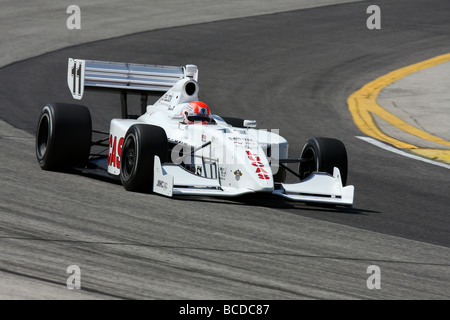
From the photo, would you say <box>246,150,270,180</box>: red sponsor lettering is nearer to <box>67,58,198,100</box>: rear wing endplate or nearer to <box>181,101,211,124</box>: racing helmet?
<box>181,101,211,124</box>: racing helmet

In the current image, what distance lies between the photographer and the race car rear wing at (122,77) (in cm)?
1117

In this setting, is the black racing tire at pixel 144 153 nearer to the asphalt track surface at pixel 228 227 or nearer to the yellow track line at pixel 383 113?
the asphalt track surface at pixel 228 227

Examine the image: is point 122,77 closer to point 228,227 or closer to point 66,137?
point 66,137

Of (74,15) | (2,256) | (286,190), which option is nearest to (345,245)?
(286,190)

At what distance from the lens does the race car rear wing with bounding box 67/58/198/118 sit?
440 inches

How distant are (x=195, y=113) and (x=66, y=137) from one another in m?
1.52

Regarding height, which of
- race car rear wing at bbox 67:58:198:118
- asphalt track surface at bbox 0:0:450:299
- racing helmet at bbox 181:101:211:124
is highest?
race car rear wing at bbox 67:58:198:118

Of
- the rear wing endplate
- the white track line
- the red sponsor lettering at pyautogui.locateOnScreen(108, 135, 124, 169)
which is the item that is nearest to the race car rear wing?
the rear wing endplate

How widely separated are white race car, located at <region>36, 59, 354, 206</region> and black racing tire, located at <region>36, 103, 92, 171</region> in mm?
11

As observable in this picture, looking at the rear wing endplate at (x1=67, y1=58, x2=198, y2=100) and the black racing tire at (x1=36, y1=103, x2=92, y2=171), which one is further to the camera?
the rear wing endplate at (x1=67, y1=58, x2=198, y2=100)

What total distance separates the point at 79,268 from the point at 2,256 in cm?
58
